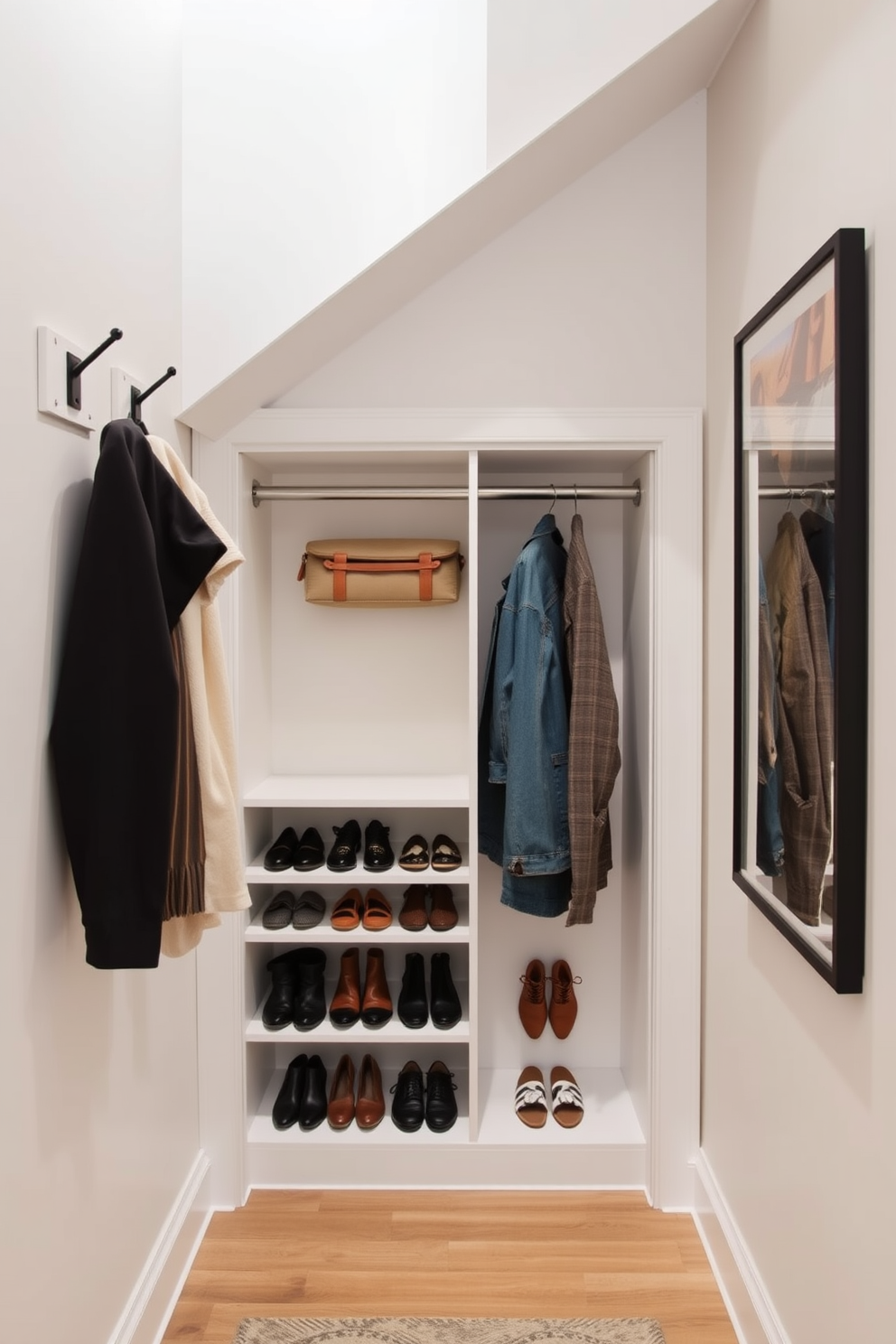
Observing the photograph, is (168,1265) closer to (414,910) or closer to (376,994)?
(376,994)

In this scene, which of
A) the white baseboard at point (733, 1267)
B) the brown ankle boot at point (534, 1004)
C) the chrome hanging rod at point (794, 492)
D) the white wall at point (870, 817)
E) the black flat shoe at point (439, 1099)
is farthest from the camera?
the brown ankle boot at point (534, 1004)

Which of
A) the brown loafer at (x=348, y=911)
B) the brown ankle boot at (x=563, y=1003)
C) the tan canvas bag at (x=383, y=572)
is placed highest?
the tan canvas bag at (x=383, y=572)

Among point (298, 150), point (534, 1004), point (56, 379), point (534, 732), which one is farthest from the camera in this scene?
point (534, 1004)

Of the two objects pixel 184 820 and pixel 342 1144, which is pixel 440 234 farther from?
pixel 342 1144

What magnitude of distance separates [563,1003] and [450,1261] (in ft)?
2.32

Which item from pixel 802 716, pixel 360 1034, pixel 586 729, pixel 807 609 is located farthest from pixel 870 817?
pixel 360 1034

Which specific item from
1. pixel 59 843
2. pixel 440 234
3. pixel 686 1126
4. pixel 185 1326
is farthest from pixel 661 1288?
pixel 440 234

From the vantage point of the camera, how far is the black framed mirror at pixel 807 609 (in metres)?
1.23

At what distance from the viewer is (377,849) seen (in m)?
2.28

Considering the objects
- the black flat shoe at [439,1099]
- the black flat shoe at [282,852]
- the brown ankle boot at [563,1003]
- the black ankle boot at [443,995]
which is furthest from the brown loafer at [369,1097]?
the black flat shoe at [282,852]

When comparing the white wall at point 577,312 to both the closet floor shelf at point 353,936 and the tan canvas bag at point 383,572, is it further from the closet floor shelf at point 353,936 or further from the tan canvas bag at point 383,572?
the closet floor shelf at point 353,936

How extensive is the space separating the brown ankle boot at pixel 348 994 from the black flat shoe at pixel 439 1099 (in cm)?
27

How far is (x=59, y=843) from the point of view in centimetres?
138

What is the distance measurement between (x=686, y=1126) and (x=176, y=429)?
207cm
